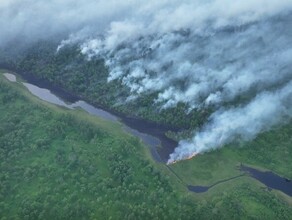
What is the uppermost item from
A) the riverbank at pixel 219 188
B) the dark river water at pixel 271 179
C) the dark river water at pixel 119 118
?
the dark river water at pixel 119 118

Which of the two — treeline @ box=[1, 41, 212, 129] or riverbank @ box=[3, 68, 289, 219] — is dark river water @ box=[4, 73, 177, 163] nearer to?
treeline @ box=[1, 41, 212, 129]

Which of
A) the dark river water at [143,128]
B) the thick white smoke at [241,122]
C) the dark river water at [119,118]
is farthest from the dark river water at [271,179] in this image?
the dark river water at [119,118]

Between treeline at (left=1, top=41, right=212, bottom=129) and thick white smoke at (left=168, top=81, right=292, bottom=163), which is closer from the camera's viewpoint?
thick white smoke at (left=168, top=81, right=292, bottom=163)

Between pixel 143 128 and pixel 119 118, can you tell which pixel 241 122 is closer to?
pixel 143 128

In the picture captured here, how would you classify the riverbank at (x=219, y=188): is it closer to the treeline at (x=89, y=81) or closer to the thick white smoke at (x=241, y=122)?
the thick white smoke at (x=241, y=122)

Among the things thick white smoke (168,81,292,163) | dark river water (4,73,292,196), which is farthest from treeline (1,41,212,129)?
thick white smoke (168,81,292,163)

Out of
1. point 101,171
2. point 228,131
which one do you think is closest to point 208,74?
point 228,131

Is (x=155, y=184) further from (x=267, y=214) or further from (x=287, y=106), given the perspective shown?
(x=287, y=106)

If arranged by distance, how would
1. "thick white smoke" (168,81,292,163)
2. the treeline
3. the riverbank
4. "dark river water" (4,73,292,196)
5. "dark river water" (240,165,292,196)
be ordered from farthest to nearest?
1. the treeline
2. "thick white smoke" (168,81,292,163)
3. "dark river water" (4,73,292,196)
4. "dark river water" (240,165,292,196)
5. the riverbank
